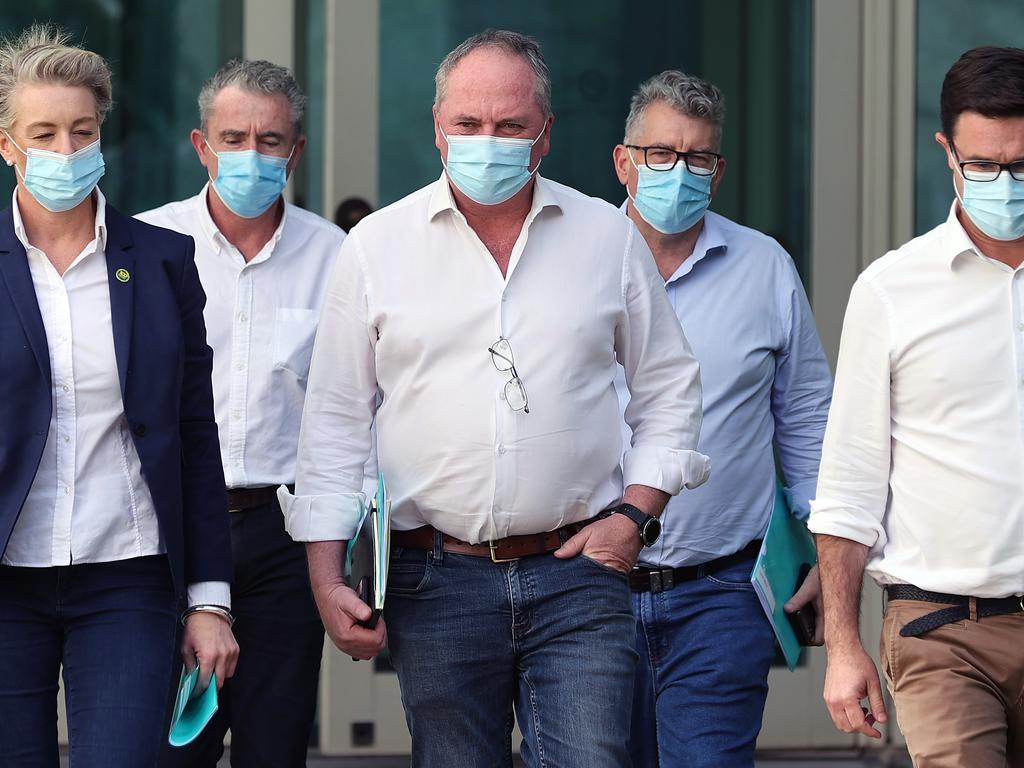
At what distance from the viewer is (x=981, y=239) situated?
3.45 m

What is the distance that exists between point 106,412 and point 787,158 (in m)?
3.30

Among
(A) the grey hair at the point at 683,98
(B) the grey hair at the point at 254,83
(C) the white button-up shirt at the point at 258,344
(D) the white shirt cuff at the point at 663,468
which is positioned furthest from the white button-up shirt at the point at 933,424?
(B) the grey hair at the point at 254,83

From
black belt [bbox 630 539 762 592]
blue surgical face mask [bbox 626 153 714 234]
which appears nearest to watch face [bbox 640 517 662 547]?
black belt [bbox 630 539 762 592]

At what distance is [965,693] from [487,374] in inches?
42.5

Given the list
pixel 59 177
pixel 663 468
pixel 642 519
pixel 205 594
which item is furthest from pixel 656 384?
pixel 59 177

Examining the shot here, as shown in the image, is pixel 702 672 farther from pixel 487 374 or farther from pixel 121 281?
pixel 121 281

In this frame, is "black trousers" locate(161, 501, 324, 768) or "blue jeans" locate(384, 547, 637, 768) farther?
"black trousers" locate(161, 501, 324, 768)

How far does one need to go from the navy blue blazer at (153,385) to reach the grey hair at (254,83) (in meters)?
1.18

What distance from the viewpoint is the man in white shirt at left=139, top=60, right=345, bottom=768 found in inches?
173

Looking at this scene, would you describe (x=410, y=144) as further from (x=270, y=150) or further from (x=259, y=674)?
(x=259, y=674)

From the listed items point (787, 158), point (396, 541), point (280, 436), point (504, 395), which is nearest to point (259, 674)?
point (280, 436)

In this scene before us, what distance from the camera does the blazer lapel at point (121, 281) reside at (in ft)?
10.9

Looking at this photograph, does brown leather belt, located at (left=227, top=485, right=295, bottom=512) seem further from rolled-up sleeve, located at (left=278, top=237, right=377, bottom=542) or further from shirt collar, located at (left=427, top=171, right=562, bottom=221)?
shirt collar, located at (left=427, top=171, right=562, bottom=221)

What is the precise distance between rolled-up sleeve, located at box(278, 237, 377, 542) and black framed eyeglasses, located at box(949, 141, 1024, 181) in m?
1.20
